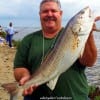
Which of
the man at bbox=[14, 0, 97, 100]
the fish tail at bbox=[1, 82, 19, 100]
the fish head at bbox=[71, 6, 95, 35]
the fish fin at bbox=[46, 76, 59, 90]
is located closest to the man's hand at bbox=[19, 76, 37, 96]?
the man at bbox=[14, 0, 97, 100]

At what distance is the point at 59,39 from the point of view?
4.63 meters

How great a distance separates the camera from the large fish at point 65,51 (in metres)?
4.38

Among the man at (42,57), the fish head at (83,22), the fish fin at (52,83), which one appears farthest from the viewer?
the man at (42,57)

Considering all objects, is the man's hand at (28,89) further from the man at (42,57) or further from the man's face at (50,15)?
the man's face at (50,15)

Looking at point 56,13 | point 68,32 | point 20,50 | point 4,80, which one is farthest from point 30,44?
point 4,80

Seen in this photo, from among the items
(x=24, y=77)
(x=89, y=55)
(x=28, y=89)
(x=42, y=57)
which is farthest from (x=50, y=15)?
(x=28, y=89)

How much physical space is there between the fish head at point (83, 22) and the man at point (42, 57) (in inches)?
21.2

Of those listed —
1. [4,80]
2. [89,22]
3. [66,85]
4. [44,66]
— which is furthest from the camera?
[4,80]

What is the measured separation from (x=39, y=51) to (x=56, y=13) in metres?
0.53

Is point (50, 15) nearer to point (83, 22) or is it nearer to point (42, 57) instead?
point (42, 57)

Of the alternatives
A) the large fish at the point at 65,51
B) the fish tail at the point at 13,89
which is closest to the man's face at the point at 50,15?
the large fish at the point at 65,51

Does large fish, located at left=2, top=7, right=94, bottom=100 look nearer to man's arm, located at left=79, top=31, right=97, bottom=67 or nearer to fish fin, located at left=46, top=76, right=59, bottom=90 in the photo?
fish fin, located at left=46, top=76, right=59, bottom=90

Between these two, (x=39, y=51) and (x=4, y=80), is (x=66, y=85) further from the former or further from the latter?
(x=4, y=80)

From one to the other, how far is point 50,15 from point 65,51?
707mm
